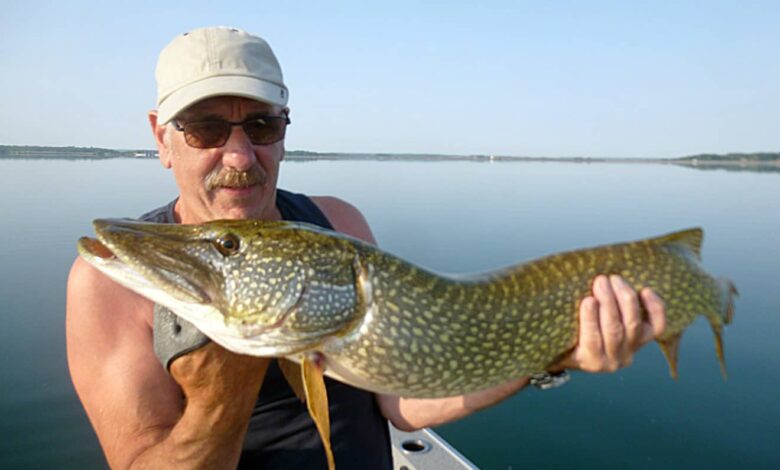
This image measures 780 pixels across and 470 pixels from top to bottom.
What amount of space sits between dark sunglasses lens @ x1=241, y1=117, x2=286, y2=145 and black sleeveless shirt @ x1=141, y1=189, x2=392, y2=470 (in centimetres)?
52

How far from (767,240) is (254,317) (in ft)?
54.9

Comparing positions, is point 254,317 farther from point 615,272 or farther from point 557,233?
point 557,233

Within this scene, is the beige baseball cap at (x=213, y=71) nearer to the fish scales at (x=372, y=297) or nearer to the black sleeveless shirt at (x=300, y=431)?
the black sleeveless shirt at (x=300, y=431)

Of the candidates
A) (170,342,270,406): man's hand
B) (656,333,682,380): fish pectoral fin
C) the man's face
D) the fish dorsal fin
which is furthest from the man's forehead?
(656,333,682,380): fish pectoral fin

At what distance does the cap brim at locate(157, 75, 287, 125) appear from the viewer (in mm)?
2039

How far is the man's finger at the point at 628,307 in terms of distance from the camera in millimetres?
1885

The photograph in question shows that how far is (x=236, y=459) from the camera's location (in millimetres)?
1827

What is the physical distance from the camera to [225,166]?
213 cm

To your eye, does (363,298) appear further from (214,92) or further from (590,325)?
(214,92)

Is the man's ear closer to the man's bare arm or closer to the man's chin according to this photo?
the man's chin

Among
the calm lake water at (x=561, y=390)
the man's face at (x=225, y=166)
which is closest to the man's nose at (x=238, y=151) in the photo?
the man's face at (x=225, y=166)

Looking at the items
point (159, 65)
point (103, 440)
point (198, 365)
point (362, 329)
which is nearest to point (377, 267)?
point (362, 329)

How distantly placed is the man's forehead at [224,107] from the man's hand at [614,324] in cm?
150

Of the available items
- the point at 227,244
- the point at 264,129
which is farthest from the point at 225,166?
the point at 227,244
